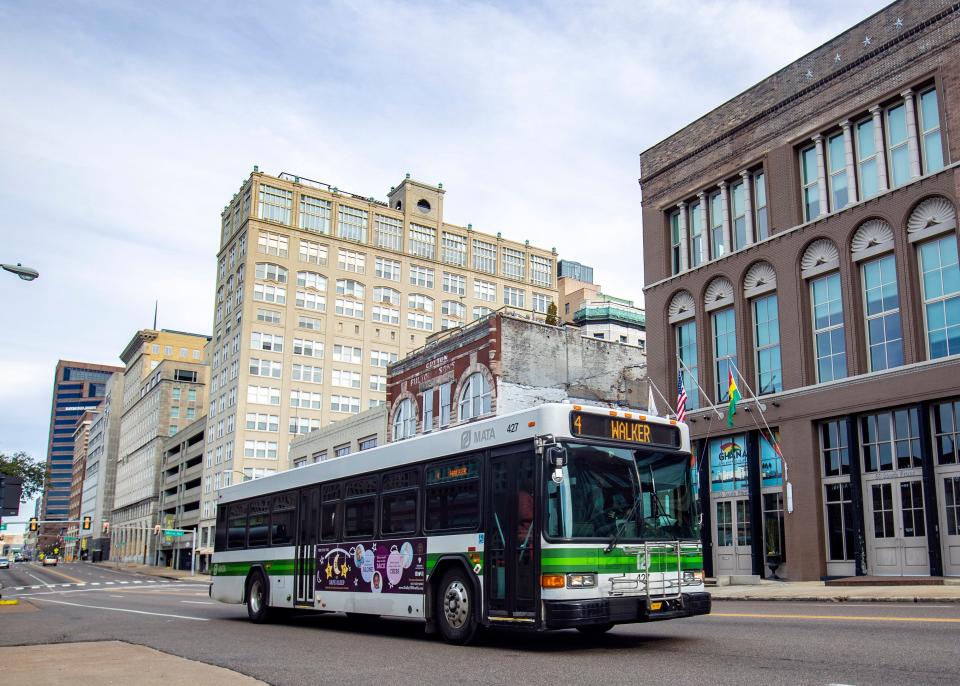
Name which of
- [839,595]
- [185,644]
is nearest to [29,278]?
[185,644]

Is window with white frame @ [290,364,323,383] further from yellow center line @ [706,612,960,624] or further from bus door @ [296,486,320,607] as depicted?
yellow center line @ [706,612,960,624]

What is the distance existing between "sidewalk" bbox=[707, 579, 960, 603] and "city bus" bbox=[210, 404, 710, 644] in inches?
324

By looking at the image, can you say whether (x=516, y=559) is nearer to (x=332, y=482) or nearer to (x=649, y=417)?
(x=649, y=417)

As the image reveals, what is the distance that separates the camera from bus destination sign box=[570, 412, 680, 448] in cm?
1139

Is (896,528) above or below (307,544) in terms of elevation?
above

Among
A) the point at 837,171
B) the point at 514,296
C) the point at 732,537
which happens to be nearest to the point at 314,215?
the point at 514,296

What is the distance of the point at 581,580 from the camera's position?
10703 mm

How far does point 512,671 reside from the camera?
9.33m

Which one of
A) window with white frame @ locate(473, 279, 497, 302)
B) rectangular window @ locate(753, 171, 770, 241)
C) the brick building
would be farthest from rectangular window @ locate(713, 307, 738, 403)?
window with white frame @ locate(473, 279, 497, 302)

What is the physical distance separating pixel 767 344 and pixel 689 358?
3926 millimetres

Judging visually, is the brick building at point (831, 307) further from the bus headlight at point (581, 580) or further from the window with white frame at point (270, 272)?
the window with white frame at point (270, 272)

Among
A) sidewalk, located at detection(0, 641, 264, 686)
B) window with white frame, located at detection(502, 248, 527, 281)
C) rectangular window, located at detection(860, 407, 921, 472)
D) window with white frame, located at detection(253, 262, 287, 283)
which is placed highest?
window with white frame, located at detection(502, 248, 527, 281)

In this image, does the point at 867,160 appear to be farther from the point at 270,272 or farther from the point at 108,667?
the point at 270,272

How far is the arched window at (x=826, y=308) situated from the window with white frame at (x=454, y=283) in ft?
241
